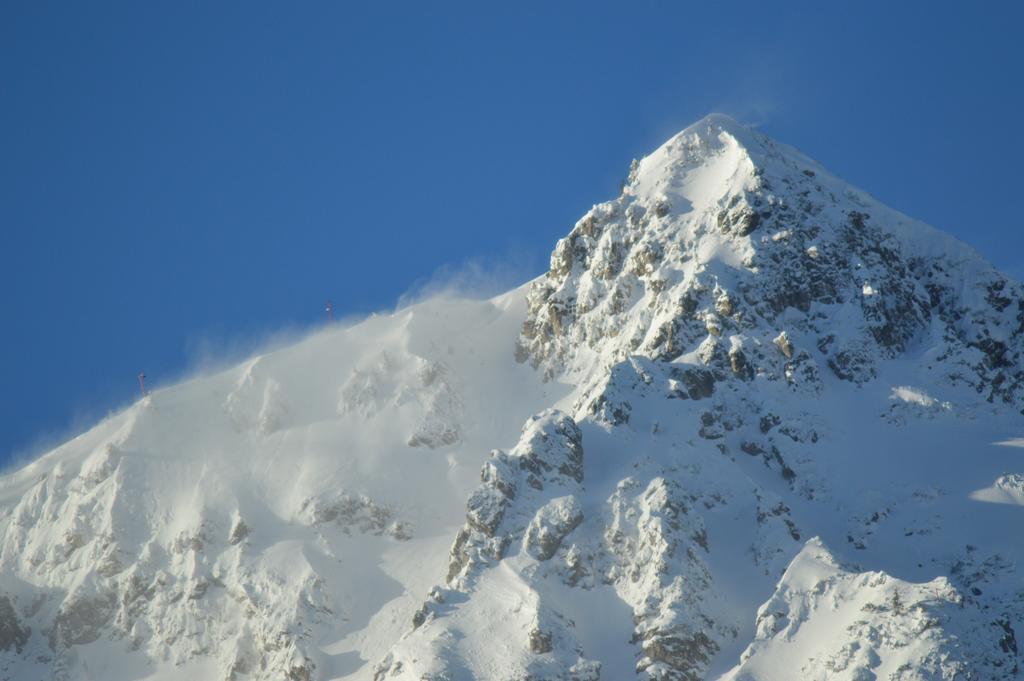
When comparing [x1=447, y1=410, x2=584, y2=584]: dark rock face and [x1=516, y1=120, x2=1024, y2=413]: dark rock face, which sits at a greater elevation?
[x1=516, y1=120, x2=1024, y2=413]: dark rock face

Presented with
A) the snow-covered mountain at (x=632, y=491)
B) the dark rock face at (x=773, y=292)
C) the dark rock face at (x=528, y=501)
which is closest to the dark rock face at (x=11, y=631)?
the snow-covered mountain at (x=632, y=491)

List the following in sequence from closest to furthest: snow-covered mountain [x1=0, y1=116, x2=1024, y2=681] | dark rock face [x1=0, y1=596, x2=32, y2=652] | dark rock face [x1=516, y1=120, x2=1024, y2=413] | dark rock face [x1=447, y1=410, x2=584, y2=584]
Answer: snow-covered mountain [x1=0, y1=116, x2=1024, y2=681] → dark rock face [x1=447, y1=410, x2=584, y2=584] → dark rock face [x1=516, y1=120, x2=1024, y2=413] → dark rock face [x1=0, y1=596, x2=32, y2=652]

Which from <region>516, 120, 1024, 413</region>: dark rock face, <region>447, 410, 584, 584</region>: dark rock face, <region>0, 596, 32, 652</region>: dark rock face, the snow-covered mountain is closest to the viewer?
the snow-covered mountain

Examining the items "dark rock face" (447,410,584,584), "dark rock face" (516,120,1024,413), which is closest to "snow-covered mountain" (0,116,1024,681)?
"dark rock face" (447,410,584,584)

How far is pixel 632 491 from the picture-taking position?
14662cm

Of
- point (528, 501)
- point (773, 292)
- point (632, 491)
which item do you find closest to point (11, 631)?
point (528, 501)

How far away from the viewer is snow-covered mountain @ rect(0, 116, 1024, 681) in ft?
435

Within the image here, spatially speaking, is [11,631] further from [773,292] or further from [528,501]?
[773,292]

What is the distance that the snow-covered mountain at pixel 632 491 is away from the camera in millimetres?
132625

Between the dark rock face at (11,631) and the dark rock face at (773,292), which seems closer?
the dark rock face at (773,292)

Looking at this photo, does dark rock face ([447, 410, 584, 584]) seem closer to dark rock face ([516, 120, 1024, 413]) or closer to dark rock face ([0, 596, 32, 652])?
dark rock face ([516, 120, 1024, 413])

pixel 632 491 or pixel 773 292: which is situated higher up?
A: pixel 773 292

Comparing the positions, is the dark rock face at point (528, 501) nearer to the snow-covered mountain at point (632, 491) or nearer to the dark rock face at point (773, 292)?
the snow-covered mountain at point (632, 491)

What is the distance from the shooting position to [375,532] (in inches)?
6718
